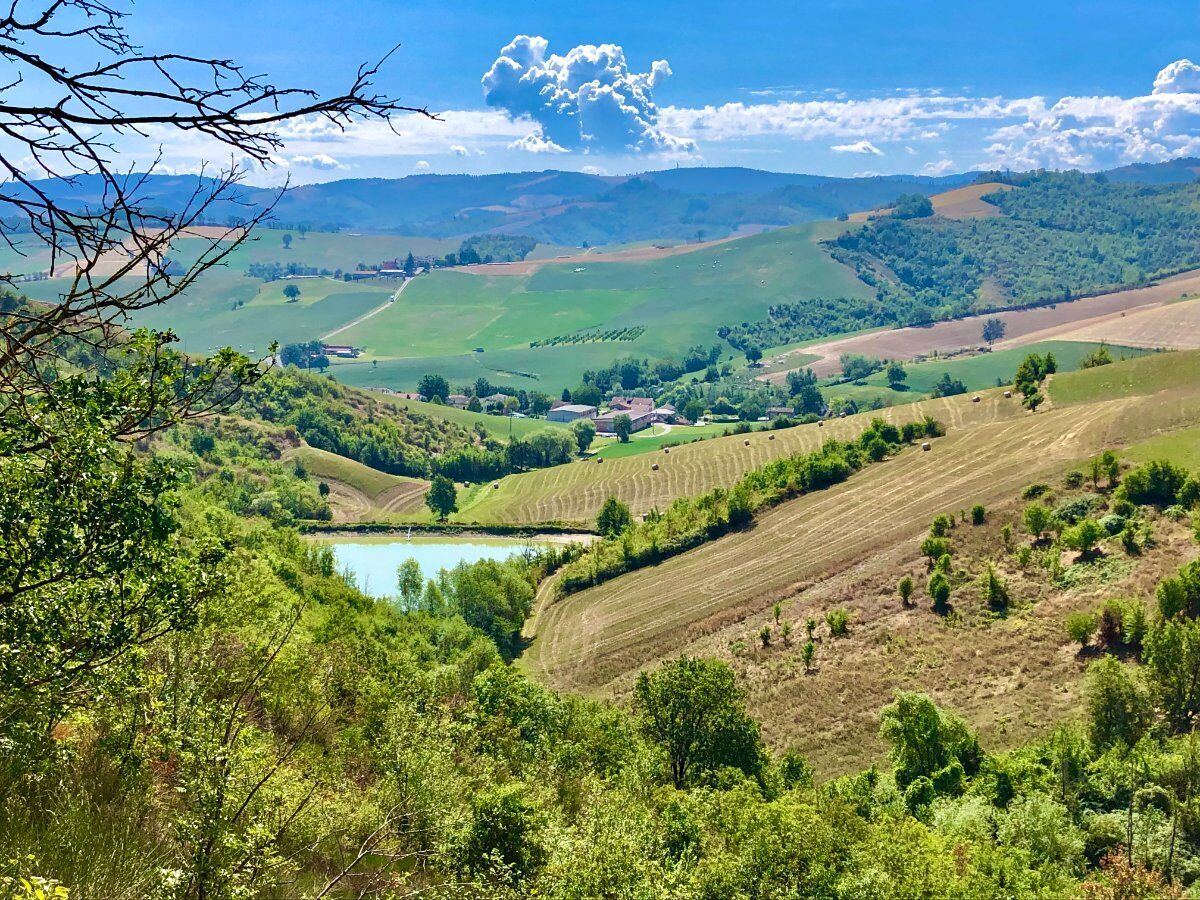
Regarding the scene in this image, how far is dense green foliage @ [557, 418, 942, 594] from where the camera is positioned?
4139 inches

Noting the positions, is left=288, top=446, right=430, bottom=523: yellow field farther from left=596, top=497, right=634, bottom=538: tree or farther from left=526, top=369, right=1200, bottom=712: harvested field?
left=526, top=369, right=1200, bottom=712: harvested field

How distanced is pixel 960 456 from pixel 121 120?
111m

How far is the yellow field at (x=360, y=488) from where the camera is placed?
167 meters

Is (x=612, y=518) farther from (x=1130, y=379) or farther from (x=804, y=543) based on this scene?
(x=1130, y=379)

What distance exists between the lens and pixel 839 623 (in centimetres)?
7400

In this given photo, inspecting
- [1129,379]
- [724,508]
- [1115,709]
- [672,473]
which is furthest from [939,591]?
[672,473]

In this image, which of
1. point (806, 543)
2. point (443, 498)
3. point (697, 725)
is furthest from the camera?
point (443, 498)

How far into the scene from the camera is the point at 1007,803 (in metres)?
43.4

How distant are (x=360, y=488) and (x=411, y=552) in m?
53.3

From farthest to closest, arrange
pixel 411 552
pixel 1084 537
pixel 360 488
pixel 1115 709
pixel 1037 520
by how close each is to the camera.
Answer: pixel 360 488
pixel 411 552
pixel 1037 520
pixel 1084 537
pixel 1115 709

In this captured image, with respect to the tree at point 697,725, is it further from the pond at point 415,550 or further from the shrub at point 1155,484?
the pond at point 415,550

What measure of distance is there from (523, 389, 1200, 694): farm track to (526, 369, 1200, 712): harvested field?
0.50ft

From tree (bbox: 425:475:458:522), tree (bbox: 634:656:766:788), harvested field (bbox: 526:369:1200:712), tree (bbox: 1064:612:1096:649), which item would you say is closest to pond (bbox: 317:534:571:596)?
tree (bbox: 425:475:458:522)

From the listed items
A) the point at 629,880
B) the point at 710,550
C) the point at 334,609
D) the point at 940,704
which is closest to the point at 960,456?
the point at 710,550
